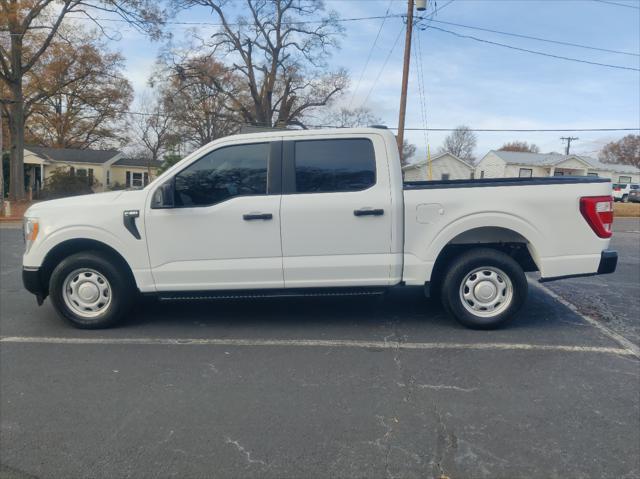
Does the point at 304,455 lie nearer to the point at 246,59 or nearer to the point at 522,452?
the point at 522,452

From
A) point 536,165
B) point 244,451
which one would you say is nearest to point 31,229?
point 244,451

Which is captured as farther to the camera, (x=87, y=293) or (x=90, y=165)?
(x=90, y=165)

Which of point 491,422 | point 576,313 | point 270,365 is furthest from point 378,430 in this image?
point 576,313

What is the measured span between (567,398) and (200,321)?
144 inches

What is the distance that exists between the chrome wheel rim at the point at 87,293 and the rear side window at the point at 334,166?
2.26 metres

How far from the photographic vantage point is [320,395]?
3721mm

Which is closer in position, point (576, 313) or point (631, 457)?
point (631, 457)

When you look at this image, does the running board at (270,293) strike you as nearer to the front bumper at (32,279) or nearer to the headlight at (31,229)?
the front bumper at (32,279)

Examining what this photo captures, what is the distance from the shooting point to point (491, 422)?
3316 mm

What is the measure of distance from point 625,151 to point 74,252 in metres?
95.5

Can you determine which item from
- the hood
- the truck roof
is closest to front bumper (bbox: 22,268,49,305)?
the hood

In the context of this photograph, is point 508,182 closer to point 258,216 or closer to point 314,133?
point 314,133

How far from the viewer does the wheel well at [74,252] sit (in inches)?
202

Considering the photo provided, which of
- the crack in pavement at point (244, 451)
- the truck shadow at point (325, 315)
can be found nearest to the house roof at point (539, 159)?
the truck shadow at point (325, 315)
